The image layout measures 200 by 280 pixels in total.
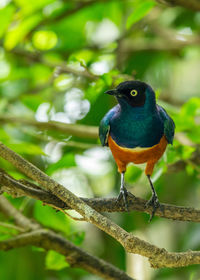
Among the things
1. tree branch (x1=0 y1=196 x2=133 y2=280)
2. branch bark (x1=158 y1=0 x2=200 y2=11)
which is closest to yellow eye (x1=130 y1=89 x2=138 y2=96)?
branch bark (x1=158 y1=0 x2=200 y2=11)

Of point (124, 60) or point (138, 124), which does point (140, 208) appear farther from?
point (124, 60)

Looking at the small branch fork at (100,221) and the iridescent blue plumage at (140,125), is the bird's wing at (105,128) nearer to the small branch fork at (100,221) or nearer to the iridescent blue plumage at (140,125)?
the iridescent blue plumage at (140,125)

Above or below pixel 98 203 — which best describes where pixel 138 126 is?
below

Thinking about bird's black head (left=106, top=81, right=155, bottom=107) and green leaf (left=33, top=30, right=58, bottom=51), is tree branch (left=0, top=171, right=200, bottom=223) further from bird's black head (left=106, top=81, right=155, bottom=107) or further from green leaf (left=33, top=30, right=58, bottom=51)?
green leaf (left=33, top=30, right=58, bottom=51)

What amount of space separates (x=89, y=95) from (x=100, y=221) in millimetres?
2063

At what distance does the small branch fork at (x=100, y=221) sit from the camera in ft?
7.02

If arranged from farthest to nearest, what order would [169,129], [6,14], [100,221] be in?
[6,14]
[169,129]
[100,221]

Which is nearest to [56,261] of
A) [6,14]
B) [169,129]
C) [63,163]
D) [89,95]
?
[63,163]

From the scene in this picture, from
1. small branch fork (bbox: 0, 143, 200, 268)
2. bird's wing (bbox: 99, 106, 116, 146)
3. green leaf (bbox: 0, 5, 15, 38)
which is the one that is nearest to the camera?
small branch fork (bbox: 0, 143, 200, 268)

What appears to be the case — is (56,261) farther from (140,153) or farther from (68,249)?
(140,153)

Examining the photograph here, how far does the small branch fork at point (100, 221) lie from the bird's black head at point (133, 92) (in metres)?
1.13

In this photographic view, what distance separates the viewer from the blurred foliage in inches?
140

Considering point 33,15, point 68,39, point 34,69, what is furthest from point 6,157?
point 34,69

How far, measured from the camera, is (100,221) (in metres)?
2.17
